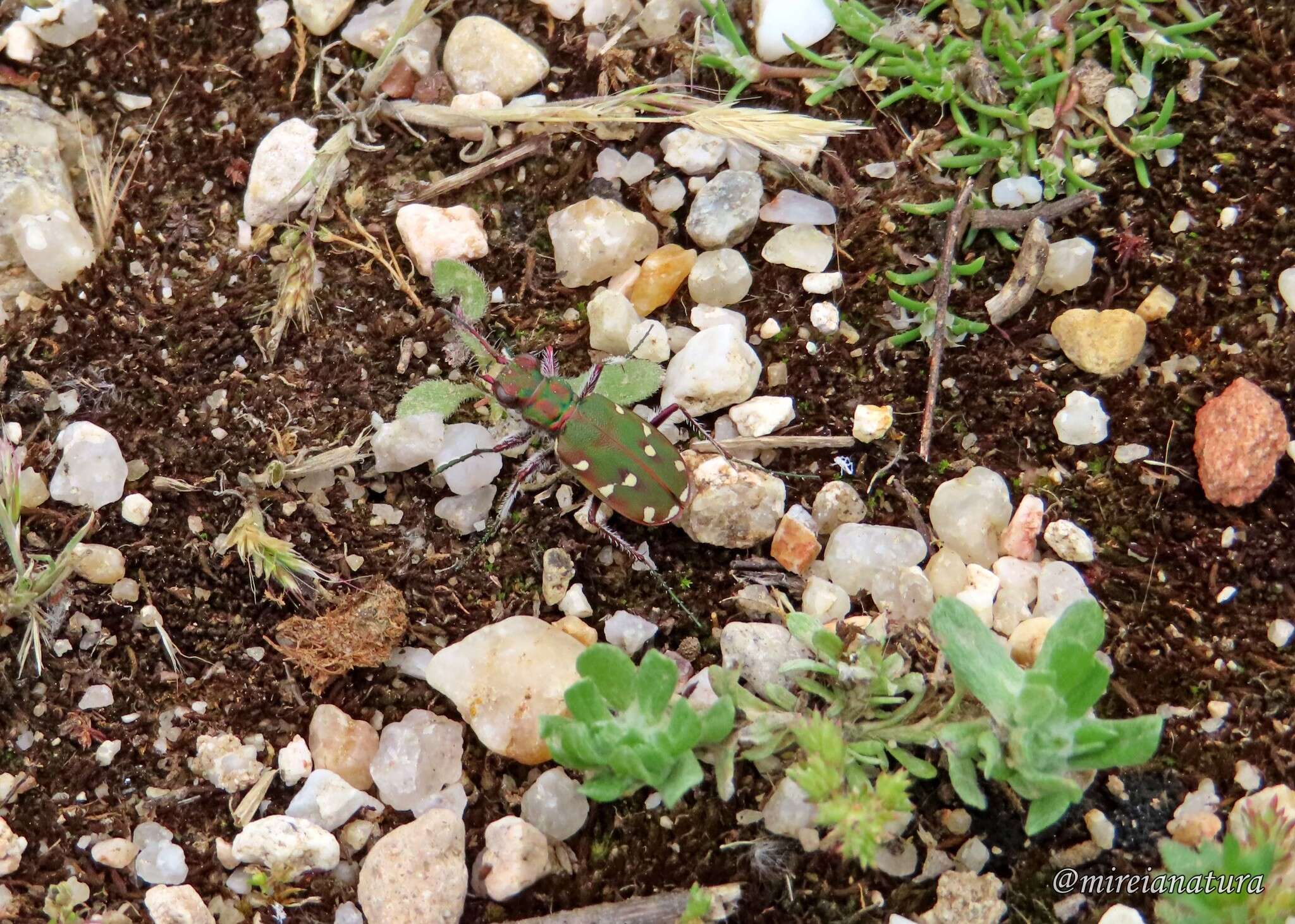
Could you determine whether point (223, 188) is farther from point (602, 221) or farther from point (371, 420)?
point (602, 221)

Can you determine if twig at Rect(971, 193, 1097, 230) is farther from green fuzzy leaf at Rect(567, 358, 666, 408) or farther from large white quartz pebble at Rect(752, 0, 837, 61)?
green fuzzy leaf at Rect(567, 358, 666, 408)

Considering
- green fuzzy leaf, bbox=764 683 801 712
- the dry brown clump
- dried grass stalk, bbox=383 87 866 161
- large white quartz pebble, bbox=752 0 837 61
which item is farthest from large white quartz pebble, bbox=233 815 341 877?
large white quartz pebble, bbox=752 0 837 61

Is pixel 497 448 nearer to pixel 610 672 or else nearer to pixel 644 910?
pixel 610 672

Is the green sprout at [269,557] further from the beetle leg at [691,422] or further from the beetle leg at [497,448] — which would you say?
the beetle leg at [691,422]

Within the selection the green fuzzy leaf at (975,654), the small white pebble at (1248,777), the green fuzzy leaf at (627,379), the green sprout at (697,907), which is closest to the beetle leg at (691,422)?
the green fuzzy leaf at (627,379)

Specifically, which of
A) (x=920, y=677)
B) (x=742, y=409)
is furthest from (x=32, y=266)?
(x=920, y=677)
